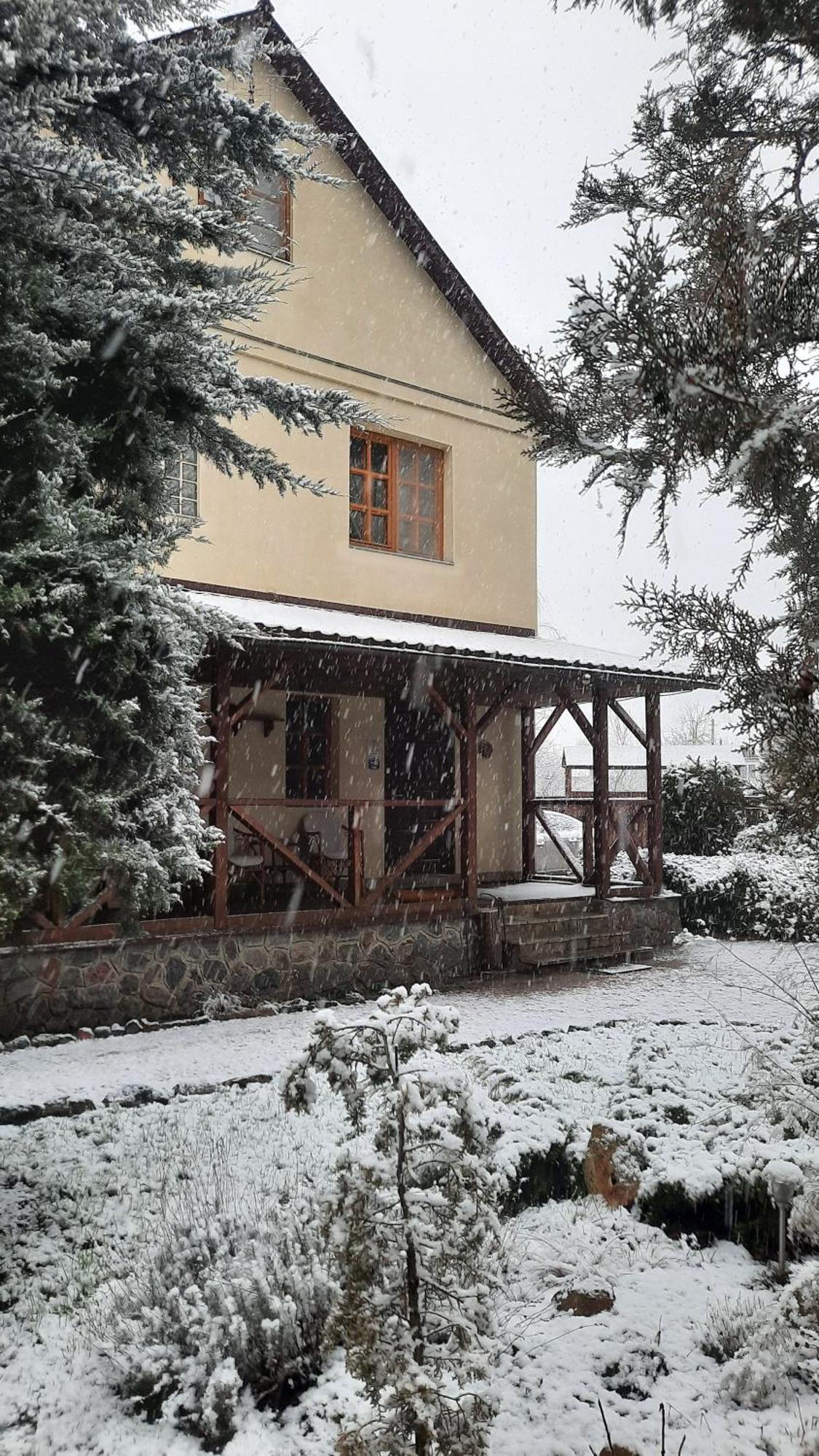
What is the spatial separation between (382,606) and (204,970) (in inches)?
199

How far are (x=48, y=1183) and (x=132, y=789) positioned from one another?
2.05 meters

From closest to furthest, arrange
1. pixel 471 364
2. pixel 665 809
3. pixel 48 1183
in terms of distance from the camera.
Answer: pixel 48 1183
pixel 471 364
pixel 665 809

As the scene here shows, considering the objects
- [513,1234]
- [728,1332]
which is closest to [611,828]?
[513,1234]

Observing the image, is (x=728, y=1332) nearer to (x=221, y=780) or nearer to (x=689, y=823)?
(x=221, y=780)

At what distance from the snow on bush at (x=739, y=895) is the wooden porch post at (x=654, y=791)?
959 millimetres

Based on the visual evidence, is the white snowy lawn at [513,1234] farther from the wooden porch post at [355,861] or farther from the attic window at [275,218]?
the attic window at [275,218]

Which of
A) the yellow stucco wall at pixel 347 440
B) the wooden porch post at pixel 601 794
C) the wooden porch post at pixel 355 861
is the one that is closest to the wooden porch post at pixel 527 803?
the yellow stucco wall at pixel 347 440

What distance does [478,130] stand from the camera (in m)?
17.4

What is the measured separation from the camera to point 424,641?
9758 mm

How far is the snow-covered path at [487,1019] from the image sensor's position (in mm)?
6348

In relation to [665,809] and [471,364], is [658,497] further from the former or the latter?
[665,809]

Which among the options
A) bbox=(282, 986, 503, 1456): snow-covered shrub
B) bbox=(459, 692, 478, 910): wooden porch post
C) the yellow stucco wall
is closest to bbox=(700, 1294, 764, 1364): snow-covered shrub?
bbox=(282, 986, 503, 1456): snow-covered shrub

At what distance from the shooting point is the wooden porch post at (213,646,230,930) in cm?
854

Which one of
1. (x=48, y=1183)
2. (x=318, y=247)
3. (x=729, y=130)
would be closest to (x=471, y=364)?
(x=318, y=247)
